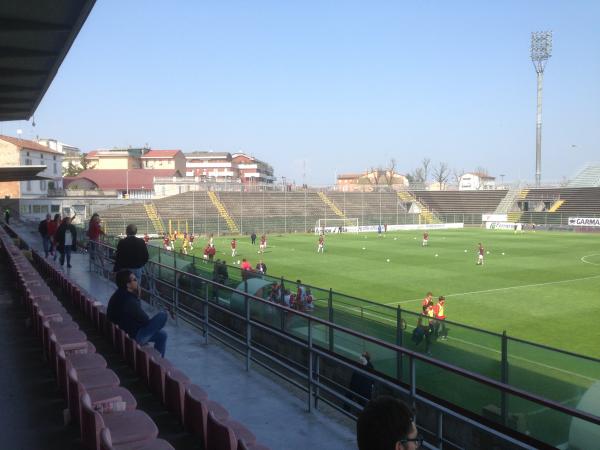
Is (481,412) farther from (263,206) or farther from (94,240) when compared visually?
(263,206)

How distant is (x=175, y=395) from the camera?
14.8 feet

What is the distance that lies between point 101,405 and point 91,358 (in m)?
1.20

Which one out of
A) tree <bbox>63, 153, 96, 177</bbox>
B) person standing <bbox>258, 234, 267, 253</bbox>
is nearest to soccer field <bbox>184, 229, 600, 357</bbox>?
person standing <bbox>258, 234, 267, 253</bbox>

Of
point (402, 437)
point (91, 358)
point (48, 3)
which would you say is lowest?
point (91, 358)

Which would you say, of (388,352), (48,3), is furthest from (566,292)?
(48,3)

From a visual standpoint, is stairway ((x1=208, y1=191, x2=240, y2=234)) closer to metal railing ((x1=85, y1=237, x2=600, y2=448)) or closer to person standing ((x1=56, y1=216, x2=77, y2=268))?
person standing ((x1=56, y1=216, x2=77, y2=268))

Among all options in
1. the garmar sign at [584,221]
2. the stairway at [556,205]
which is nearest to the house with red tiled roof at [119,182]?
the stairway at [556,205]

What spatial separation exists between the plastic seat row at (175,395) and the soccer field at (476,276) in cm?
1189

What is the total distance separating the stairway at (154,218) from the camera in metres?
52.4

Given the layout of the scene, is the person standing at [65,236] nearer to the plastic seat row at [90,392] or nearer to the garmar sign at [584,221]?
the plastic seat row at [90,392]

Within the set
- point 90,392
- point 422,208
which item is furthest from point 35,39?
point 422,208

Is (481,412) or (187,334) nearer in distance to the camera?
(481,412)

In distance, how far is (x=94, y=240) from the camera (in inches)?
584

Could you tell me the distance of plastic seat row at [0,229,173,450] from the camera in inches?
130
